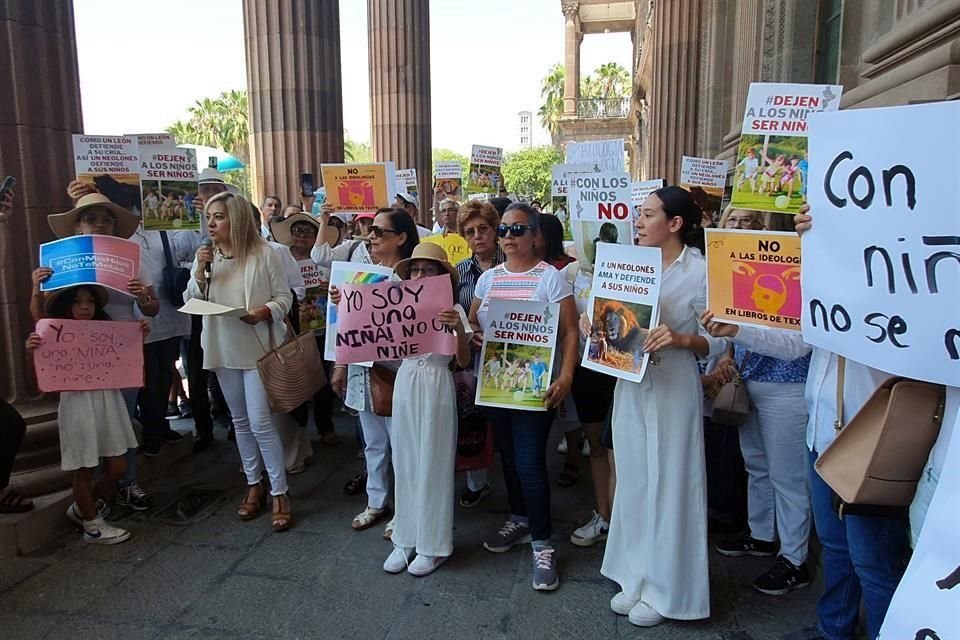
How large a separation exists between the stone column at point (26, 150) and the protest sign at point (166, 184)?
538 mm

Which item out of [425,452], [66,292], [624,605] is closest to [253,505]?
[425,452]

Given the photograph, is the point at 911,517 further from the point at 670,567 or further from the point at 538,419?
the point at 538,419

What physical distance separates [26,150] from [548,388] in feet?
12.3

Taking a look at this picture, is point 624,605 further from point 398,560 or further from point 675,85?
point 675,85

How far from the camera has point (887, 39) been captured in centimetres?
363

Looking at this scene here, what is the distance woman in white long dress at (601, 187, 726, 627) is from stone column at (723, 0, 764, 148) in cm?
550

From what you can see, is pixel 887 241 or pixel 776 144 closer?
pixel 887 241

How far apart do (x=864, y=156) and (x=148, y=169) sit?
14.5ft

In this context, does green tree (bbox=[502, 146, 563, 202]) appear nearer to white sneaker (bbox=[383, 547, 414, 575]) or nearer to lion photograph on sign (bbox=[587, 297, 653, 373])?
white sneaker (bbox=[383, 547, 414, 575])

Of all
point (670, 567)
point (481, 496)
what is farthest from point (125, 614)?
point (670, 567)

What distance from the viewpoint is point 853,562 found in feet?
7.56

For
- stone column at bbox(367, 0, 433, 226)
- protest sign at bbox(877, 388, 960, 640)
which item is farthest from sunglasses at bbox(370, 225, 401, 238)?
stone column at bbox(367, 0, 433, 226)

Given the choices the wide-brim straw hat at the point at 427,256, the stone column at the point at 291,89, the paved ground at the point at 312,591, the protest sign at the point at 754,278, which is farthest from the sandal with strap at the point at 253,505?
the stone column at the point at 291,89

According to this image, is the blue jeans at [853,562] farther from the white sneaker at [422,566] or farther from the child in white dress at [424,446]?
the white sneaker at [422,566]
